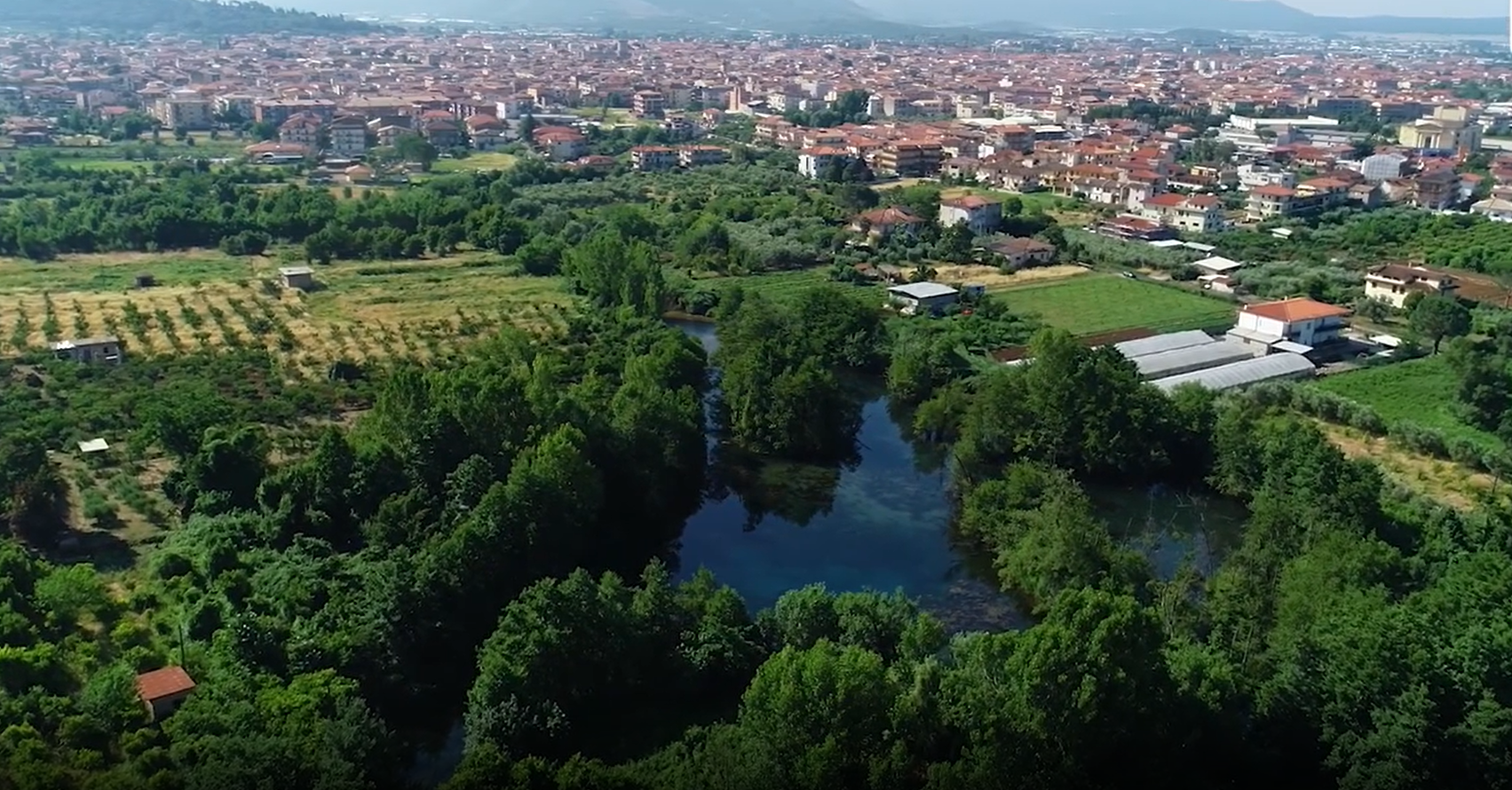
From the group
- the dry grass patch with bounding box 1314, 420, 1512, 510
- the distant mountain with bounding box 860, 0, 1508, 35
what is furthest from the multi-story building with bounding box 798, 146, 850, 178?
the distant mountain with bounding box 860, 0, 1508, 35

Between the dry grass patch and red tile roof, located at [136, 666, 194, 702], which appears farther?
the dry grass patch

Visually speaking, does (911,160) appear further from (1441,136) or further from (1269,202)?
(1441,136)

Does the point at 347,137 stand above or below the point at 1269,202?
above

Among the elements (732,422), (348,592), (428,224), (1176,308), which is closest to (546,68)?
(428,224)

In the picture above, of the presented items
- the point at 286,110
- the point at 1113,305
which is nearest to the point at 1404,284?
the point at 1113,305

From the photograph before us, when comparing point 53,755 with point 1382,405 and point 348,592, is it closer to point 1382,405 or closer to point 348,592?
point 348,592

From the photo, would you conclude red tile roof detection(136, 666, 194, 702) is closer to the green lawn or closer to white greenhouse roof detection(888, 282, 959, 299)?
white greenhouse roof detection(888, 282, 959, 299)
